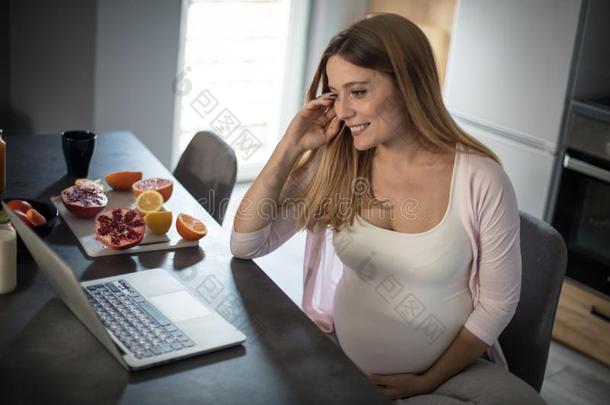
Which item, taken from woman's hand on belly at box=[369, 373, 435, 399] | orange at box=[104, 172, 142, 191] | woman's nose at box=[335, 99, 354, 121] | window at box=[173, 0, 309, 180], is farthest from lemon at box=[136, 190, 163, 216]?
window at box=[173, 0, 309, 180]

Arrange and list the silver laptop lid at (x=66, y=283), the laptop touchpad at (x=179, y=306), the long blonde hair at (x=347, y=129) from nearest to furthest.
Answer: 1. the silver laptop lid at (x=66, y=283)
2. the laptop touchpad at (x=179, y=306)
3. the long blonde hair at (x=347, y=129)

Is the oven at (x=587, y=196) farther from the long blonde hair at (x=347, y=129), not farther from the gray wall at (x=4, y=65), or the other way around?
the gray wall at (x=4, y=65)

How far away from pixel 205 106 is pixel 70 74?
798mm

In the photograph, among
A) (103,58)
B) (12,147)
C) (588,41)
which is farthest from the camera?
(103,58)

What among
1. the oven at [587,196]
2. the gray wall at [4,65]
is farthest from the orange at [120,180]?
the gray wall at [4,65]

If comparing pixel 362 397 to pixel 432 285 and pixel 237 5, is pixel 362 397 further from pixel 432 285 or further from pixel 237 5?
pixel 237 5

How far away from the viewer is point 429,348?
1975 millimetres

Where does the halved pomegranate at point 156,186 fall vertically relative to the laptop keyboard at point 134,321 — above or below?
above

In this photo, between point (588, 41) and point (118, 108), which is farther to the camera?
point (118, 108)

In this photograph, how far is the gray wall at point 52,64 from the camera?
3.71m

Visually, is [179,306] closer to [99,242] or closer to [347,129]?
[99,242]

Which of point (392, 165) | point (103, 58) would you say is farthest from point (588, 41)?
point (103, 58)

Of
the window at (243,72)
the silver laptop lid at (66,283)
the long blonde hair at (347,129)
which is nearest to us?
the silver laptop lid at (66,283)

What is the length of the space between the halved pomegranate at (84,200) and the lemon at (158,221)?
0.52 ft
